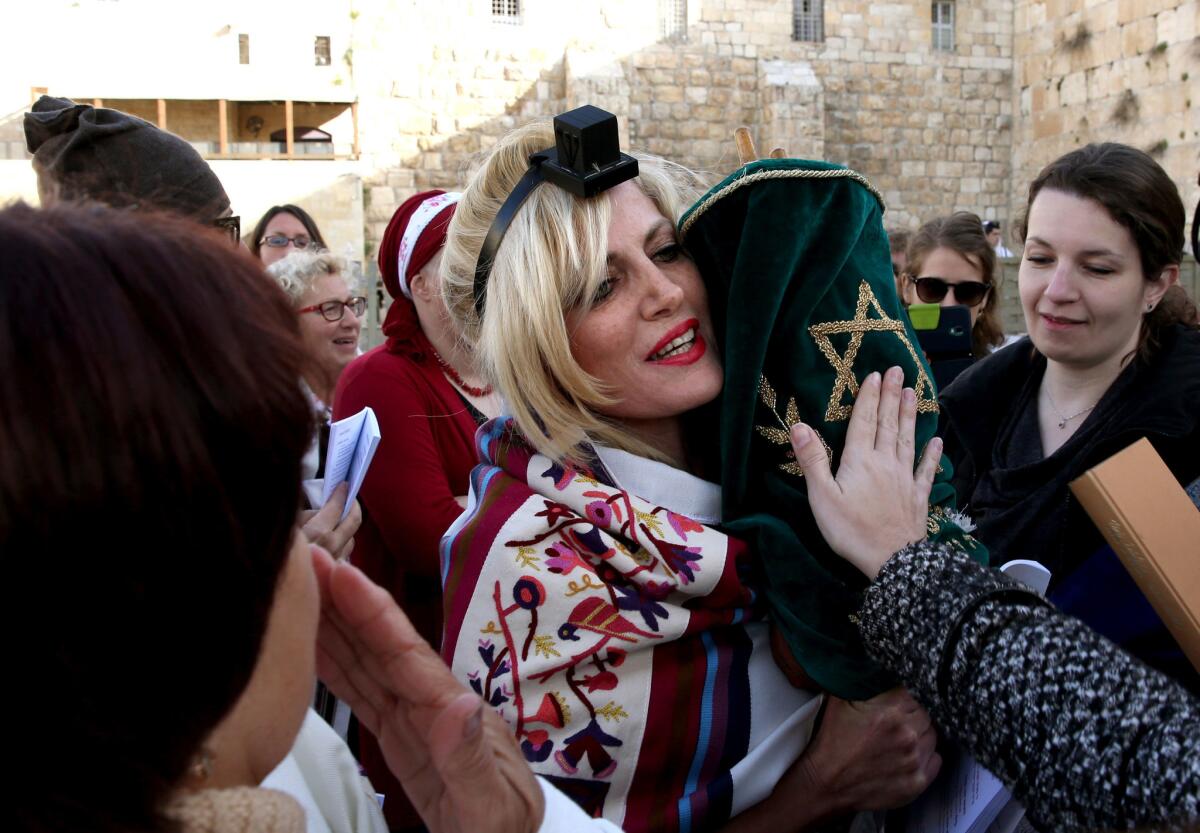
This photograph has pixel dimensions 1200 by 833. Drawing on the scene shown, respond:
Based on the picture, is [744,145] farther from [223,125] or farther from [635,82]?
[635,82]

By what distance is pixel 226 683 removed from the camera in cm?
75

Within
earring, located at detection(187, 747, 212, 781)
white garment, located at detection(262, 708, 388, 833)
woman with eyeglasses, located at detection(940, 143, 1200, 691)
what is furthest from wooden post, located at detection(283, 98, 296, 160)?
earring, located at detection(187, 747, 212, 781)

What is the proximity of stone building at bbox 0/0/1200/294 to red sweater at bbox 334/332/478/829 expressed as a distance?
11.9 metres

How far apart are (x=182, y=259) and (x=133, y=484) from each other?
0.56 feet

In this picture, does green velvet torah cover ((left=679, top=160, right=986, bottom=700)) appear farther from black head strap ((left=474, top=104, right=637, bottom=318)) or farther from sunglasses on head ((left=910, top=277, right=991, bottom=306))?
sunglasses on head ((left=910, top=277, right=991, bottom=306))

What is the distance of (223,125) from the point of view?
15.2 m

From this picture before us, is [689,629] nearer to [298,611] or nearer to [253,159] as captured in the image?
[298,611]

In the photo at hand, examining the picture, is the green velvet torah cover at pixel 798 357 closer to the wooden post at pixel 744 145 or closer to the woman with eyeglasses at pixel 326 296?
the wooden post at pixel 744 145

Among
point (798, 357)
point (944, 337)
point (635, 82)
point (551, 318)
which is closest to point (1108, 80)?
point (635, 82)

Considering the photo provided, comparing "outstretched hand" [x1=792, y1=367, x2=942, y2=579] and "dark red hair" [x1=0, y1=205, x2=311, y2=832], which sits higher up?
"dark red hair" [x1=0, y1=205, x2=311, y2=832]


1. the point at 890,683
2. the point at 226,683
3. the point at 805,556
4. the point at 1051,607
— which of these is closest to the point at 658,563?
the point at 805,556

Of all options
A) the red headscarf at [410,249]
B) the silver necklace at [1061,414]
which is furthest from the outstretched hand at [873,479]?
the red headscarf at [410,249]

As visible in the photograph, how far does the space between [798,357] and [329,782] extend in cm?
93

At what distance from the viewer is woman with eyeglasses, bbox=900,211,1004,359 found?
161 inches
